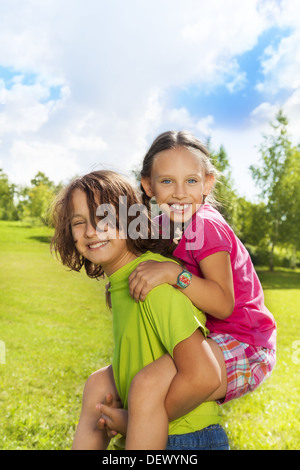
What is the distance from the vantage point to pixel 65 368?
836 cm

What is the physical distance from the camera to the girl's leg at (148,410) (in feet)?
5.40

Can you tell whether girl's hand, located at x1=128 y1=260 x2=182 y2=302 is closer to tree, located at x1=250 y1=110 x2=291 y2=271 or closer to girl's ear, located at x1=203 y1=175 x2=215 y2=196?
girl's ear, located at x1=203 y1=175 x2=215 y2=196

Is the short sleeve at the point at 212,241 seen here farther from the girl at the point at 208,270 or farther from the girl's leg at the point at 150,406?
the girl's leg at the point at 150,406

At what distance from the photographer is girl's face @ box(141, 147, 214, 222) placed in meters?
2.17

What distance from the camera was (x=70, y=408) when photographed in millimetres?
6281

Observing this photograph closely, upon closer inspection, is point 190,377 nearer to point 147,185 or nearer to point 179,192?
point 179,192

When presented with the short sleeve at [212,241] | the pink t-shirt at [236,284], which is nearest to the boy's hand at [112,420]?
the pink t-shirt at [236,284]

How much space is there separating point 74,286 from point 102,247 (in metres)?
18.7

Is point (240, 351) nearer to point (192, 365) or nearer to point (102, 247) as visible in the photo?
point (192, 365)

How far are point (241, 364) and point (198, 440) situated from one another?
0.35m
